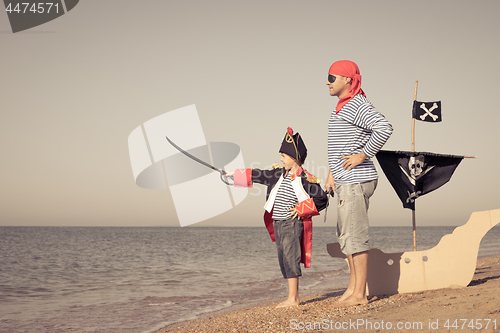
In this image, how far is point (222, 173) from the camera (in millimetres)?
3795

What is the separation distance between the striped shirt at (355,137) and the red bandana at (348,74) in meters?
0.06

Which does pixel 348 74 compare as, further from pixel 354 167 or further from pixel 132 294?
pixel 132 294

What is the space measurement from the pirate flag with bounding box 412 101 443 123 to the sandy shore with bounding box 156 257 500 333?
1.94 metres

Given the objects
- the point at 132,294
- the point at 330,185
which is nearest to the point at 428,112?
the point at 330,185

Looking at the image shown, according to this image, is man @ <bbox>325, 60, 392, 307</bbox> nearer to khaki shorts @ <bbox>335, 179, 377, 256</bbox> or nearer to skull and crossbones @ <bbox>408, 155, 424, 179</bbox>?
khaki shorts @ <bbox>335, 179, 377, 256</bbox>

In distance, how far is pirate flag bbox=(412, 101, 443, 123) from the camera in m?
4.46

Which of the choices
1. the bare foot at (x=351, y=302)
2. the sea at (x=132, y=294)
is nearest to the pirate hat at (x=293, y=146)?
the bare foot at (x=351, y=302)

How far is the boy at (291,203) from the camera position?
355 centimetres

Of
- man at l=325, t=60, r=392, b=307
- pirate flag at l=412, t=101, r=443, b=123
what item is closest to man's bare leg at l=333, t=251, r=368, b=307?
man at l=325, t=60, r=392, b=307

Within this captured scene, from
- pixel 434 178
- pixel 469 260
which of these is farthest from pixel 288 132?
pixel 469 260

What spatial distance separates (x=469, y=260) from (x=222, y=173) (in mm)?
2668

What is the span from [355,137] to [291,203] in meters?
0.88

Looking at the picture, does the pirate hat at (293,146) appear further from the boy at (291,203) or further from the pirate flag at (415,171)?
the pirate flag at (415,171)

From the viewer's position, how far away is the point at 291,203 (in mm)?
3627
